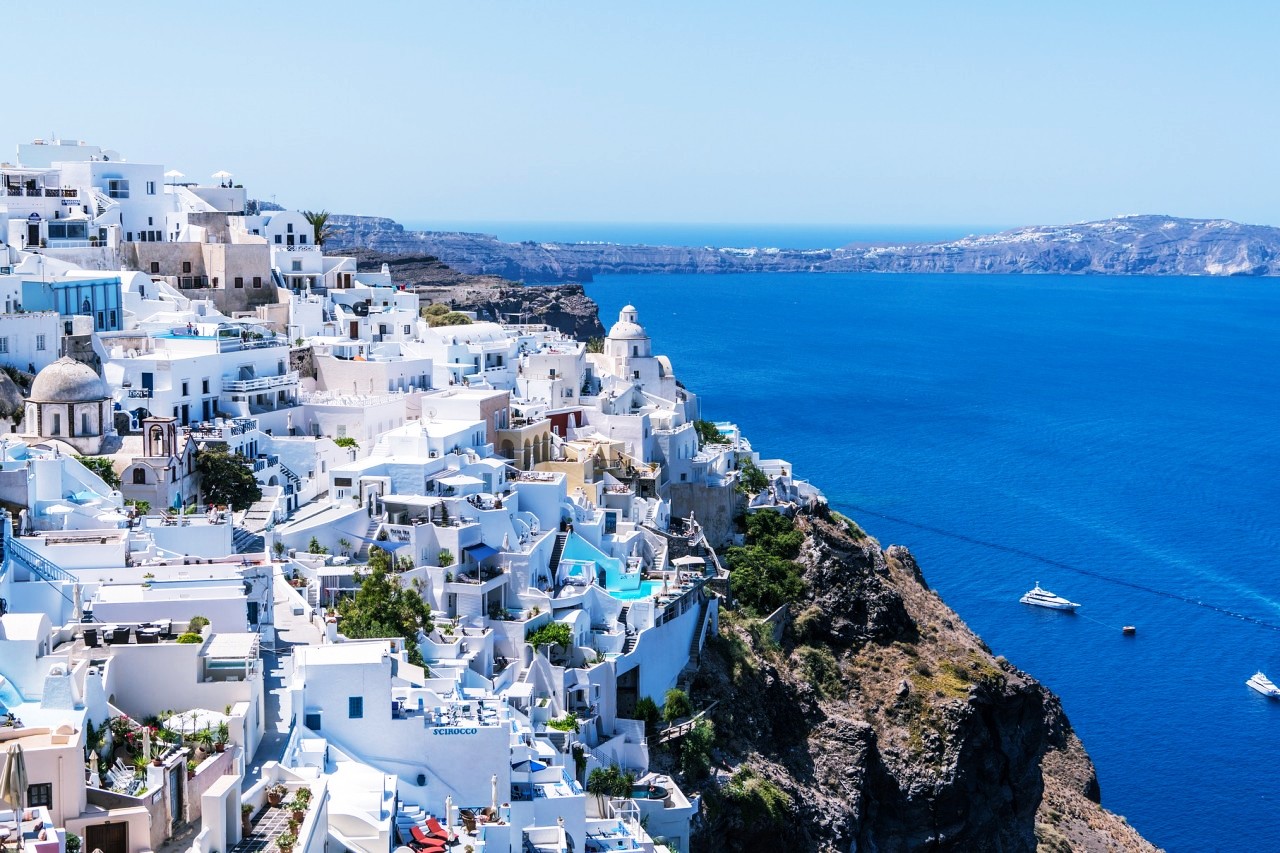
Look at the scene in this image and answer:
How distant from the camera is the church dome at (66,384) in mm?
33812

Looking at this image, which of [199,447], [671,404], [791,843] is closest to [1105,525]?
[671,404]

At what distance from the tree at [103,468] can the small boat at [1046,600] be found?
1837 inches

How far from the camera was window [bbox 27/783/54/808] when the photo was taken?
1769cm

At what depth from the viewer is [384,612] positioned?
2975 centimetres

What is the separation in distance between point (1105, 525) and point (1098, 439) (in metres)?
26.8

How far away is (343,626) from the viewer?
29.2 m

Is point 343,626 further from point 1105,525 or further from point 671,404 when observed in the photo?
point 1105,525

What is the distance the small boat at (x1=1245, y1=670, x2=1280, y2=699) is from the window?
53.6 m

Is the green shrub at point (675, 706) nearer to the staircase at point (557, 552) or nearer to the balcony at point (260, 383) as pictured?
the staircase at point (557, 552)

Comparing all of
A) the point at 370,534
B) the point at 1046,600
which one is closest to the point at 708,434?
the point at 370,534

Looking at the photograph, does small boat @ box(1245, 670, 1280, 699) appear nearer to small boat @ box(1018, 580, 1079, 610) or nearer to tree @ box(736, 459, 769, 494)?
small boat @ box(1018, 580, 1079, 610)

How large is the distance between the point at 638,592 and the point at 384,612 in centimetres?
856

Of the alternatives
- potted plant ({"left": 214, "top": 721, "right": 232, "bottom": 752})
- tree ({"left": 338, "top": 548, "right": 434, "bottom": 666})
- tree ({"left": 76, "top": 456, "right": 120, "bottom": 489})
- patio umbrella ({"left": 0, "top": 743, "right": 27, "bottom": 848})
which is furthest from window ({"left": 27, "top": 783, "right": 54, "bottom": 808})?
tree ({"left": 76, "top": 456, "right": 120, "bottom": 489})

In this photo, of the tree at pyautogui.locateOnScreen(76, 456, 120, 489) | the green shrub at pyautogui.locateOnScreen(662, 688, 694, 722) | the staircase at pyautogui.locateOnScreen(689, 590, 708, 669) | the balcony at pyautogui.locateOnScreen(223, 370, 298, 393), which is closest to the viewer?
the tree at pyautogui.locateOnScreen(76, 456, 120, 489)
